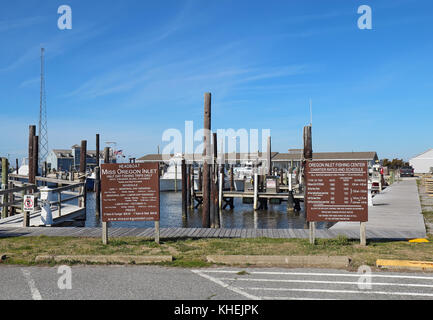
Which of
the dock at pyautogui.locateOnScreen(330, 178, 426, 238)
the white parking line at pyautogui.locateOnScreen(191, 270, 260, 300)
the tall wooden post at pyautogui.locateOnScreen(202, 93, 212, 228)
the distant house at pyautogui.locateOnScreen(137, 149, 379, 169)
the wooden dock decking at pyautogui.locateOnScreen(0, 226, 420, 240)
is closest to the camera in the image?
the white parking line at pyautogui.locateOnScreen(191, 270, 260, 300)

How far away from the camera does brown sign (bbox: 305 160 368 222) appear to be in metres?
10.0

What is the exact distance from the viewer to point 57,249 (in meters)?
9.69

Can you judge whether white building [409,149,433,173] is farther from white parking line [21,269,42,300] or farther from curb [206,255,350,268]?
white parking line [21,269,42,300]

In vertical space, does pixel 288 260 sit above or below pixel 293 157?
below

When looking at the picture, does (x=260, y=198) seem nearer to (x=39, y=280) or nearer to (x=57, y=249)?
(x=57, y=249)

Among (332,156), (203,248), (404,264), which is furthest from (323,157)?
(404,264)

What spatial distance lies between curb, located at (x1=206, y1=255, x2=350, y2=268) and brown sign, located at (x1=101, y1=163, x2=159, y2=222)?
2.72 meters

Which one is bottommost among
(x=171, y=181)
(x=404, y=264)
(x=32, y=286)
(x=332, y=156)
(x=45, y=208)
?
(x=32, y=286)

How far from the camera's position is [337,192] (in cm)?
1012

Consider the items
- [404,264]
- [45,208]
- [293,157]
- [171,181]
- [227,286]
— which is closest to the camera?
[227,286]

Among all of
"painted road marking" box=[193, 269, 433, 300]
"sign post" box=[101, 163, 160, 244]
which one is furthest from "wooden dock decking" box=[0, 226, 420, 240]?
"painted road marking" box=[193, 269, 433, 300]

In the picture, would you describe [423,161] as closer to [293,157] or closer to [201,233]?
[293,157]

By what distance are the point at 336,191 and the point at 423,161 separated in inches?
3795

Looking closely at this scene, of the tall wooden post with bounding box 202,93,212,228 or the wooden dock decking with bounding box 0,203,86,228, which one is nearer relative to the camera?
the wooden dock decking with bounding box 0,203,86,228
